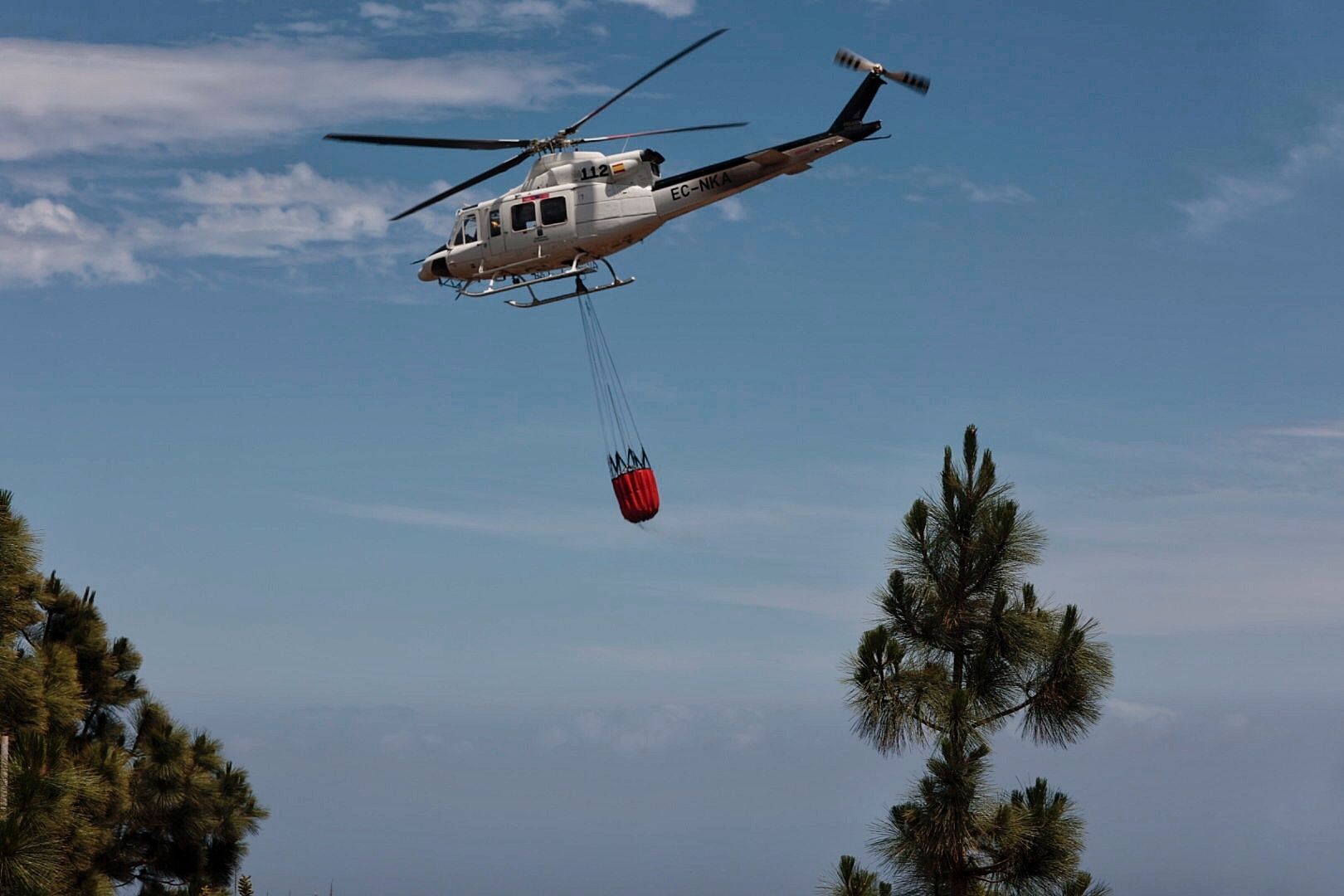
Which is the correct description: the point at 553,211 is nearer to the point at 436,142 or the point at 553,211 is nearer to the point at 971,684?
the point at 436,142

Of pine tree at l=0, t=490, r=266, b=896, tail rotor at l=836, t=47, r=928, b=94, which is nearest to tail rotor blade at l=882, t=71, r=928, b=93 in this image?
tail rotor at l=836, t=47, r=928, b=94

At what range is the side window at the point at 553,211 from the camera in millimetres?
32500

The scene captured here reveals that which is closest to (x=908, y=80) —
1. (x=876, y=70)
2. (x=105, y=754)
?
(x=876, y=70)

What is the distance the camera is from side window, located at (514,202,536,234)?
32781 mm

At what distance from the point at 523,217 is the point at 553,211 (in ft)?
2.42

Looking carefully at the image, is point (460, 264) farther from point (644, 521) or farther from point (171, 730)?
point (171, 730)

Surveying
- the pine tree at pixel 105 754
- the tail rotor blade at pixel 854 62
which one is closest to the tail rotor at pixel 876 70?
the tail rotor blade at pixel 854 62

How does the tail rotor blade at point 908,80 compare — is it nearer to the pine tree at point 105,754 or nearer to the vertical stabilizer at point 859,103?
the vertical stabilizer at point 859,103

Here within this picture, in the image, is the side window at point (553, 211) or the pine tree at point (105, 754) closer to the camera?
the pine tree at point (105, 754)

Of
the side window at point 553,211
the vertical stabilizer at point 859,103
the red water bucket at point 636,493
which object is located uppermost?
the vertical stabilizer at point 859,103

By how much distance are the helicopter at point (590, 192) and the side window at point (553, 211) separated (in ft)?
0.05

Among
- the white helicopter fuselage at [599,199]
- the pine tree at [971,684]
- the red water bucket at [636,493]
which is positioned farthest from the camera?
the white helicopter fuselage at [599,199]

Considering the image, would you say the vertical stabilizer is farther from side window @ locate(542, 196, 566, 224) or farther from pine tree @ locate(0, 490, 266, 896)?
pine tree @ locate(0, 490, 266, 896)

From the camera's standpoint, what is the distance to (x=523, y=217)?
32.9 metres
